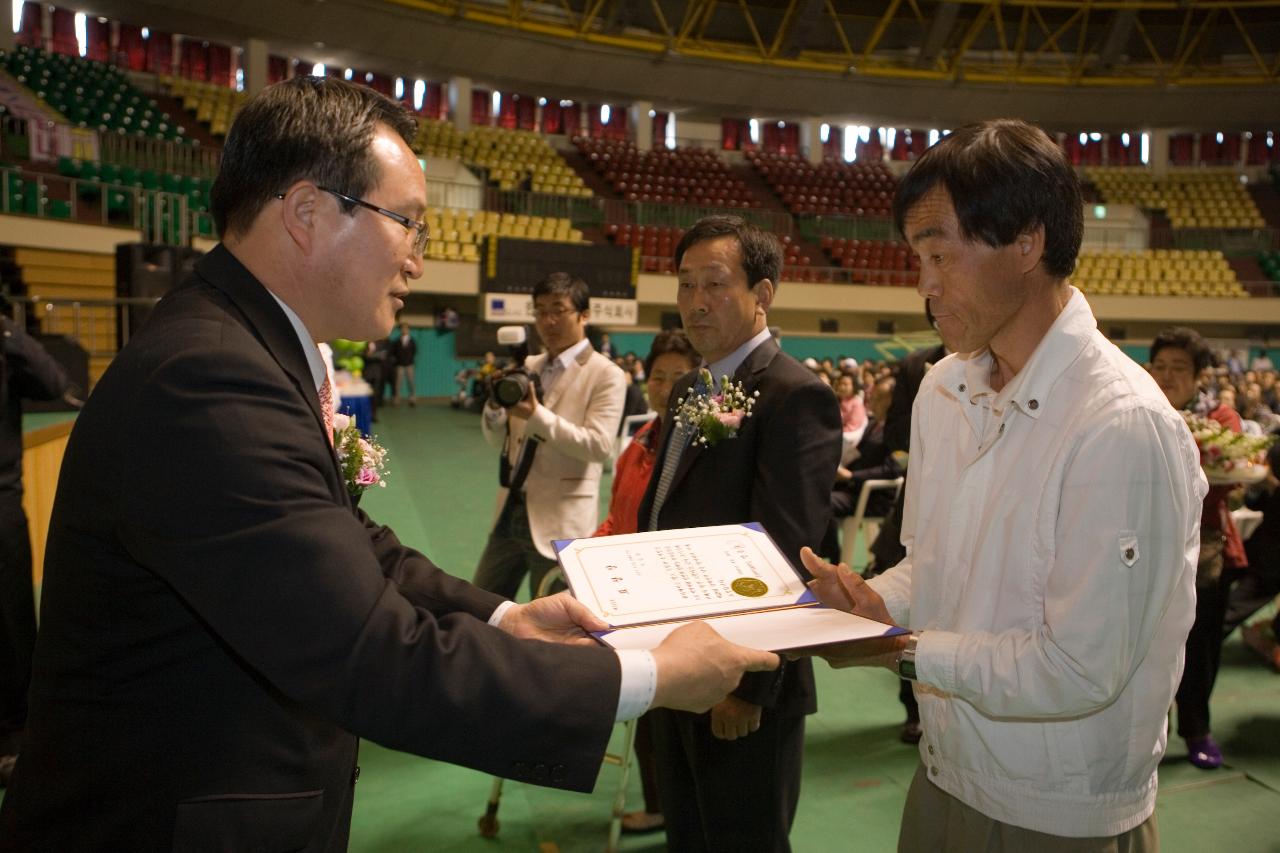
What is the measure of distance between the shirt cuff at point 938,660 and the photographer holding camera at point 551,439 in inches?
88.0

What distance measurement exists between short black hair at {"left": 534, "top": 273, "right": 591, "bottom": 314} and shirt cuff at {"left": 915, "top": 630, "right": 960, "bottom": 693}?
2.77 metres

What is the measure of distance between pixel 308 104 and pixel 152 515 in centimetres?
63

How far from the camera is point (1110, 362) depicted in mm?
1335

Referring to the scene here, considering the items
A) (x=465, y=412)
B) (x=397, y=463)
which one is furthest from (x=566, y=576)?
(x=465, y=412)

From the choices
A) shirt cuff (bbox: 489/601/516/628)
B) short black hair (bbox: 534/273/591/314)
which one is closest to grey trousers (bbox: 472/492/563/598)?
short black hair (bbox: 534/273/591/314)

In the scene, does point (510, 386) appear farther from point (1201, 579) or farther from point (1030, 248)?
point (1201, 579)

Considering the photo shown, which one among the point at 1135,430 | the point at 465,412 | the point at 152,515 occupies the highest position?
the point at 1135,430

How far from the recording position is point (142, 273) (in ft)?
22.4

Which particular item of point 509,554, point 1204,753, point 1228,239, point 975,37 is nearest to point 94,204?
point 509,554

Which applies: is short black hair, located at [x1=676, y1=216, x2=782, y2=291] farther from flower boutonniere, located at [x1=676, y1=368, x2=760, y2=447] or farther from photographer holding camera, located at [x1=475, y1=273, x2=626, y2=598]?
photographer holding camera, located at [x1=475, y1=273, x2=626, y2=598]

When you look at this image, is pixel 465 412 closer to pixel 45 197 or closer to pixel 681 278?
pixel 45 197

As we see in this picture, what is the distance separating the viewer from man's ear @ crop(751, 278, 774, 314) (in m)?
2.49

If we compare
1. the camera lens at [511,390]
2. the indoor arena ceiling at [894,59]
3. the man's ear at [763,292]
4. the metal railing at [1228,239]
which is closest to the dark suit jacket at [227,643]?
the man's ear at [763,292]

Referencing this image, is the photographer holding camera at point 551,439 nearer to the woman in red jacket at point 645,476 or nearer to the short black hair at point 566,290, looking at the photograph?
the short black hair at point 566,290
